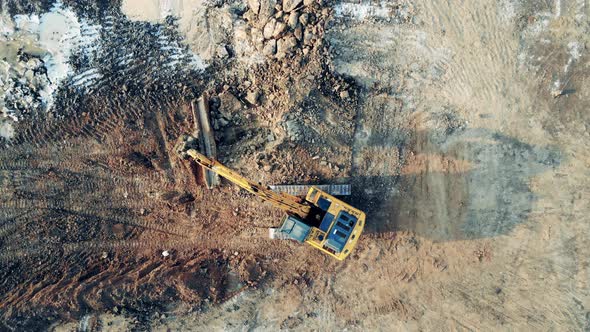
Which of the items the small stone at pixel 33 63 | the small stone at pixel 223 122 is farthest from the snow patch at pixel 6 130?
the small stone at pixel 223 122

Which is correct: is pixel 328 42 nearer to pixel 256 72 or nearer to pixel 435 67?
pixel 256 72

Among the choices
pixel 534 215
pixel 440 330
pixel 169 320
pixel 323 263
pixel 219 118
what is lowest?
pixel 440 330

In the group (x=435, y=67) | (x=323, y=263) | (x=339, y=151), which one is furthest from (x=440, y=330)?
(x=435, y=67)

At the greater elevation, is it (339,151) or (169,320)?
(339,151)

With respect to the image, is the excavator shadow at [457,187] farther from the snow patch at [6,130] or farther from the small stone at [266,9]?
the snow patch at [6,130]

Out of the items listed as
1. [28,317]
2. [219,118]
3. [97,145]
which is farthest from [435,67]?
[28,317]
